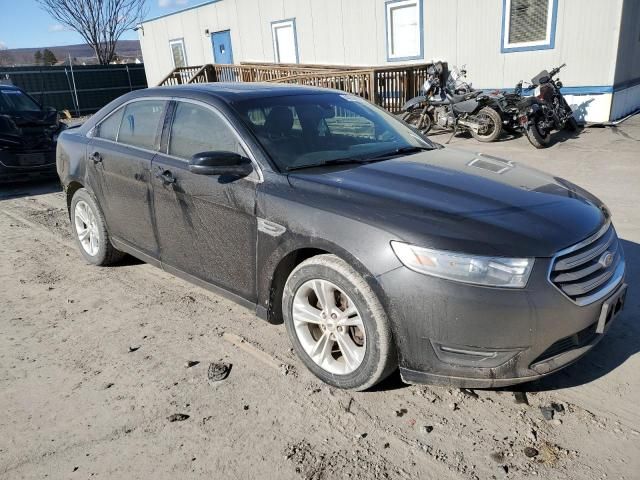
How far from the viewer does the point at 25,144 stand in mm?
8656

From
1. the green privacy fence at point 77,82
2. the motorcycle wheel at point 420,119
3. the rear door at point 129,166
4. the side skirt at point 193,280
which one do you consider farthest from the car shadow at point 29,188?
the green privacy fence at point 77,82

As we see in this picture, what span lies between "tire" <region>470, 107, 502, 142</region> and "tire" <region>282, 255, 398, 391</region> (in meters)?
8.22

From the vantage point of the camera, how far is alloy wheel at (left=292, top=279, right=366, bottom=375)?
9.29ft

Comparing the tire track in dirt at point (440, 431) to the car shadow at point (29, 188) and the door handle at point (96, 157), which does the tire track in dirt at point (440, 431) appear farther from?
the car shadow at point (29, 188)

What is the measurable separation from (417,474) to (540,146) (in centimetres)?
850

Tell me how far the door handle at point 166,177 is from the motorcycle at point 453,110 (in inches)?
277

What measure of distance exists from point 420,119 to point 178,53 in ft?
46.7

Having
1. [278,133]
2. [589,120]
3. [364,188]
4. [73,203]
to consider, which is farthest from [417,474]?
[589,120]

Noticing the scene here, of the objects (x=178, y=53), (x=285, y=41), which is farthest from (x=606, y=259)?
(x=178, y=53)

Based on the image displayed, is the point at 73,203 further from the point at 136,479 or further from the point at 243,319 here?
the point at 136,479

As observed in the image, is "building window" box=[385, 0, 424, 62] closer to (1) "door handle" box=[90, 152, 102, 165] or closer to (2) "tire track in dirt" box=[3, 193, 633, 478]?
(1) "door handle" box=[90, 152, 102, 165]

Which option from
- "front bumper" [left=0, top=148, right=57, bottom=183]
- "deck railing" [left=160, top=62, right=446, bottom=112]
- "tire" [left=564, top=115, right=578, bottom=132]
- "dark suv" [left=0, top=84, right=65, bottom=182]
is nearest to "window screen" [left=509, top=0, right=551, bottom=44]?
"tire" [left=564, top=115, right=578, bottom=132]

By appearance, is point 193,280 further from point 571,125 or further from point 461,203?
point 571,125

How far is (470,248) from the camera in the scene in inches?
96.5
